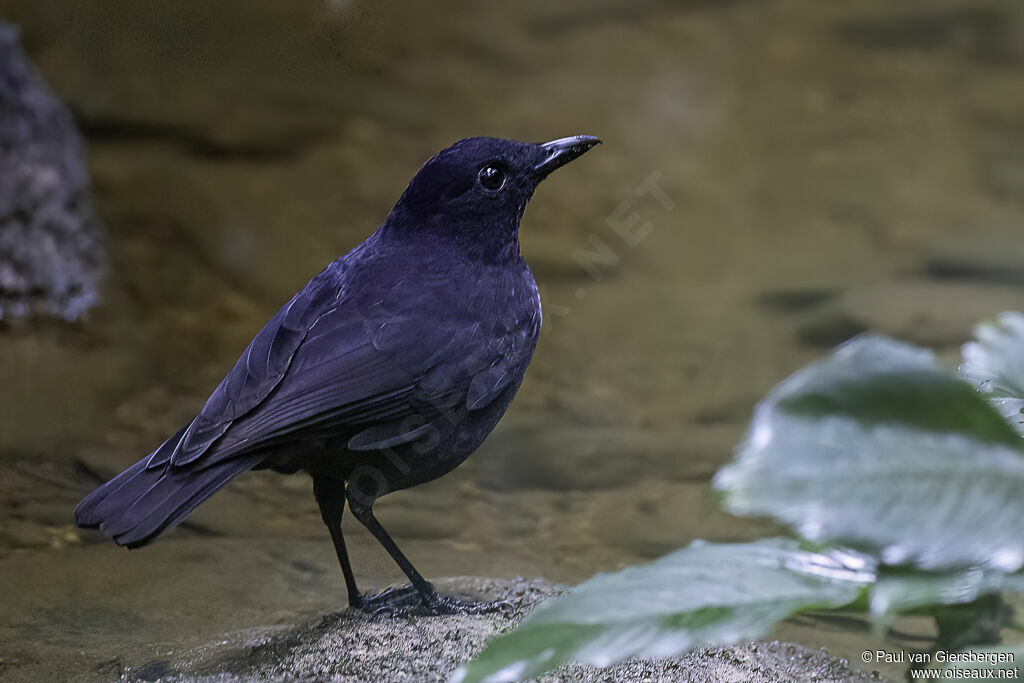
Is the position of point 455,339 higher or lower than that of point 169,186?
lower

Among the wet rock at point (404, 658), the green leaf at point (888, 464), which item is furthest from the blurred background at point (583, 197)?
the green leaf at point (888, 464)

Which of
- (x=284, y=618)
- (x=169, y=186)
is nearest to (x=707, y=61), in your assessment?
(x=169, y=186)

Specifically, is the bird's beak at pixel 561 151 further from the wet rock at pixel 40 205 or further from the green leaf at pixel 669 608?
the wet rock at pixel 40 205

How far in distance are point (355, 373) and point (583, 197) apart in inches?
116

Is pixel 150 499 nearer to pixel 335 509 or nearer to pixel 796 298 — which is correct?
pixel 335 509

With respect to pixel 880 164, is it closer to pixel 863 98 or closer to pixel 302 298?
pixel 863 98

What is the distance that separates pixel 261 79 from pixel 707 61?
7.19 feet

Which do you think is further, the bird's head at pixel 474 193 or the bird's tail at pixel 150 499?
the bird's head at pixel 474 193

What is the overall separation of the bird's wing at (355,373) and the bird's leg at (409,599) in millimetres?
269

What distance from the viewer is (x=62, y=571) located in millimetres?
2549

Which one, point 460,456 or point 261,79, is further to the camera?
point 261,79

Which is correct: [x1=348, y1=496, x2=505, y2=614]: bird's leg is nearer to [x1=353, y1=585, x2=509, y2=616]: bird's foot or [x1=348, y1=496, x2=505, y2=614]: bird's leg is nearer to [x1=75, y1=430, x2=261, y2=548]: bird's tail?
[x1=353, y1=585, x2=509, y2=616]: bird's foot

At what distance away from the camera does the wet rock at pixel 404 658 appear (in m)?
1.79

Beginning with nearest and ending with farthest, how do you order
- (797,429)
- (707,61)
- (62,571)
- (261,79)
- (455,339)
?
(797,429) < (455,339) < (62,571) < (261,79) < (707,61)
